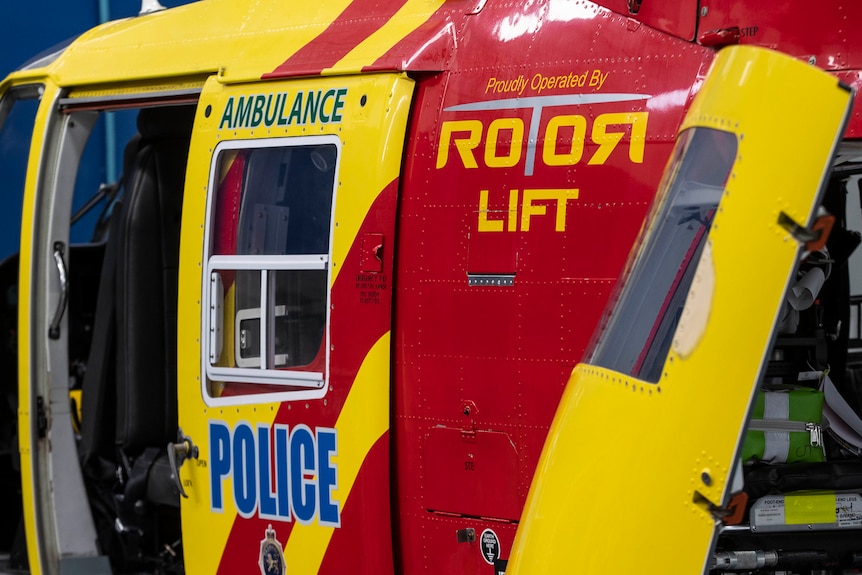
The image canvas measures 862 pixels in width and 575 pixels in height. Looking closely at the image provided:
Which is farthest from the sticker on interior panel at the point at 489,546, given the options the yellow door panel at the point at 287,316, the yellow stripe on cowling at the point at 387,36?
the yellow stripe on cowling at the point at 387,36

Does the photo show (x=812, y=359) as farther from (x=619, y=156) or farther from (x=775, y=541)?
(x=619, y=156)

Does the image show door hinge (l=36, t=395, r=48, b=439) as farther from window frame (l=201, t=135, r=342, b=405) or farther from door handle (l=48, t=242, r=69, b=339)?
window frame (l=201, t=135, r=342, b=405)

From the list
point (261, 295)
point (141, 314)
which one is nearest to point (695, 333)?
point (261, 295)

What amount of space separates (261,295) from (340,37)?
3.24ft

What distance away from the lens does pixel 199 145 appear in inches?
172

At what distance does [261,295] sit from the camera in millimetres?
4211

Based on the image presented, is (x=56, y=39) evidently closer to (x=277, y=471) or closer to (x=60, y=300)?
(x=60, y=300)

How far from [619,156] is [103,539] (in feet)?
10.4

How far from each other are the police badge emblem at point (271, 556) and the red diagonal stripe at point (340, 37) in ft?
5.41

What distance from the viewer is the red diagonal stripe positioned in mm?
4086

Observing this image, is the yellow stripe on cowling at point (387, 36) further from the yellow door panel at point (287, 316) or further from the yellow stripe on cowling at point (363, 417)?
the yellow stripe on cowling at point (363, 417)

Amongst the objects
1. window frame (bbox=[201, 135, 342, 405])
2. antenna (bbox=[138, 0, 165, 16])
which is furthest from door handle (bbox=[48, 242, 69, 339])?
antenna (bbox=[138, 0, 165, 16])

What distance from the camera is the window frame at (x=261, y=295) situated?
3.95 meters

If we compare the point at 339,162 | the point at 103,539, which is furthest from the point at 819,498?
the point at 103,539
